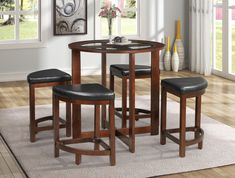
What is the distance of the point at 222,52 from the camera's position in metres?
8.27

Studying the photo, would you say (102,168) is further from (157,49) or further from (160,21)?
(160,21)

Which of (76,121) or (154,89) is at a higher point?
(154,89)

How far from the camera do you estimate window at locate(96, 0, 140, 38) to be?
28.5ft

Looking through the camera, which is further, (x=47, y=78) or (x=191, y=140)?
(x=47, y=78)

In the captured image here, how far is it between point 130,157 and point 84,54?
3.98m

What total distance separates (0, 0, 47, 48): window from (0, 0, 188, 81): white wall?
0.13m

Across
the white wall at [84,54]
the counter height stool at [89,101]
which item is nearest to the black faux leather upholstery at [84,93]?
the counter height stool at [89,101]

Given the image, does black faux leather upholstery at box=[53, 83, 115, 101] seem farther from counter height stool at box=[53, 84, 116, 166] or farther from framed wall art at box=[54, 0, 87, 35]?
framed wall art at box=[54, 0, 87, 35]

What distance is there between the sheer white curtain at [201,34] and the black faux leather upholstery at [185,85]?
3597 mm

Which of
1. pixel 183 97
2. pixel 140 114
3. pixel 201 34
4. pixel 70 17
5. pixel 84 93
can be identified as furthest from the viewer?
pixel 201 34

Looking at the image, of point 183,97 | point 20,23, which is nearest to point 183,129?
point 183,97

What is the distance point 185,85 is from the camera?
4715 mm

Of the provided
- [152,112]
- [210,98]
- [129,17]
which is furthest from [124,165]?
[129,17]

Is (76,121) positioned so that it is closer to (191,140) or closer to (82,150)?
(82,150)
